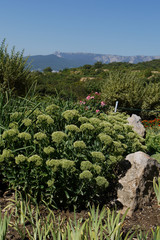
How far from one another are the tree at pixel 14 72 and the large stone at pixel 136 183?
416 centimetres

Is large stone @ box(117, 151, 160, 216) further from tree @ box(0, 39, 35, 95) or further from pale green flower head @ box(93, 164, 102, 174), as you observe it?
tree @ box(0, 39, 35, 95)

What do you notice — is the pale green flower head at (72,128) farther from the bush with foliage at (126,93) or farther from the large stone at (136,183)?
the bush with foliage at (126,93)

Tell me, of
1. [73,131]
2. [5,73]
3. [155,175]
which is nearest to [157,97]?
[5,73]

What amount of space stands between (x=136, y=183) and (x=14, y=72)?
5022mm

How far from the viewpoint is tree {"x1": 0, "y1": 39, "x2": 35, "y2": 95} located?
6574mm

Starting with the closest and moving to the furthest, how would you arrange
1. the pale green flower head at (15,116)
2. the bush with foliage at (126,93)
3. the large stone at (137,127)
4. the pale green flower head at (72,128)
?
the pale green flower head at (72,128) < the pale green flower head at (15,116) < the large stone at (137,127) < the bush with foliage at (126,93)

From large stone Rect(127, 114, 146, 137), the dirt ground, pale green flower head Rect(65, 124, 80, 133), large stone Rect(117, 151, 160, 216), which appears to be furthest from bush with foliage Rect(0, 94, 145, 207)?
large stone Rect(127, 114, 146, 137)

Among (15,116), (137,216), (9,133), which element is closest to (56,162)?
(9,133)

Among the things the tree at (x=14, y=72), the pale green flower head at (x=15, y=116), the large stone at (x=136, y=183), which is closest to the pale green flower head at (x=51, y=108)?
the pale green flower head at (x=15, y=116)

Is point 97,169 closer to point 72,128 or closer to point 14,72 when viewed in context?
point 72,128

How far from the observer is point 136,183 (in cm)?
321

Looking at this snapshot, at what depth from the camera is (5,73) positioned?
6.53 meters

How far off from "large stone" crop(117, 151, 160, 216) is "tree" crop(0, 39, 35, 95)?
4164 millimetres

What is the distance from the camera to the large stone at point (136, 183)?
316 cm
